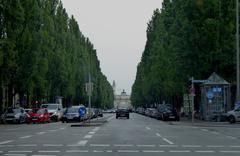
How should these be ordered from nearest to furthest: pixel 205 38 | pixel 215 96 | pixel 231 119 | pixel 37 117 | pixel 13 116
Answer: pixel 231 119 < pixel 215 96 < pixel 205 38 < pixel 13 116 < pixel 37 117

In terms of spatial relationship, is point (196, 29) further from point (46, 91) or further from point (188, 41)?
point (46, 91)

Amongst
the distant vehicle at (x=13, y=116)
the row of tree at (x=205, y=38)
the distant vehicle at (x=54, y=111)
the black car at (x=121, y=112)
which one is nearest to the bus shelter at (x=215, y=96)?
the row of tree at (x=205, y=38)

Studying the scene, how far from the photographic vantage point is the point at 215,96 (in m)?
49.6

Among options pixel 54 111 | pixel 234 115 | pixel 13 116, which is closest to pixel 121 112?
pixel 54 111

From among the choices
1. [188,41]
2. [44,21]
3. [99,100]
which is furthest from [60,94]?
[99,100]

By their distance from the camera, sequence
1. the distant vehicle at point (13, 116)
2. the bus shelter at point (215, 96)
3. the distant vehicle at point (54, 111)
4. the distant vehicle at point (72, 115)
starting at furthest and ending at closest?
the distant vehicle at point (54, 111) → the distant vehicle at point (72, 115) → the distant vehicle at point (13, 116) → the bus shelter at point (215, 96)

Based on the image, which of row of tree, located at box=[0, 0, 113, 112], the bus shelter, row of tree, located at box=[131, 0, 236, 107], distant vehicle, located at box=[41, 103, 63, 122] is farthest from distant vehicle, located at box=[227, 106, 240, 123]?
distant vehicle, located at box=[41, 103, 63, 122]

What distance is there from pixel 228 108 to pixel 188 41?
8404mm

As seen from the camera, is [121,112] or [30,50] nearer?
[30,50]

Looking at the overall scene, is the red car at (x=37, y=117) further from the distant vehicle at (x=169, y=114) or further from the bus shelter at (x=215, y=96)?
the bus shelter at (x=215, y=96)

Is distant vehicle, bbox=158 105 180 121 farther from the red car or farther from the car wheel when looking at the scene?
the car wheel

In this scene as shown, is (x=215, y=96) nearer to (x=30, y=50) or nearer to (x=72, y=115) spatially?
(x=72, y=115)

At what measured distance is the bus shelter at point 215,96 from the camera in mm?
48781

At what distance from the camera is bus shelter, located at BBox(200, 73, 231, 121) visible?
48.8 meters
